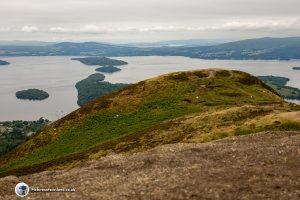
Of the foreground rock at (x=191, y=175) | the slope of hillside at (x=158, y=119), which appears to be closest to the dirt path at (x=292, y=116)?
the slope of hillside at (x=158, y=119)

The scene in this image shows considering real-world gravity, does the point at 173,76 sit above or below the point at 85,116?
above

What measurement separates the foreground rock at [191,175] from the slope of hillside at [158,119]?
13.4 meters

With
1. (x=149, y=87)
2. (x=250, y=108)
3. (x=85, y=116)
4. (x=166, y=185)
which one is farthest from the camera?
(x=149, y=87)

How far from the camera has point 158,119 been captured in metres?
79.6

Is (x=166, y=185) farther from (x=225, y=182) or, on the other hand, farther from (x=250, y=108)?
(x=250, y=108)

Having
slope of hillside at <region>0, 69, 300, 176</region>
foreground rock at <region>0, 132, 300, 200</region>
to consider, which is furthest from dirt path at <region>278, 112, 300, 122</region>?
foreground rock at <region>0, 132, 300, 200</region>

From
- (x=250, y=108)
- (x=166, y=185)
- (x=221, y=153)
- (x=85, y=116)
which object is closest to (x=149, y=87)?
(x=85, y=116)

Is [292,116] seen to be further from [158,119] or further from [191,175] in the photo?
[158,119]

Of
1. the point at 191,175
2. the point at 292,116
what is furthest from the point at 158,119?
the point at 191,175

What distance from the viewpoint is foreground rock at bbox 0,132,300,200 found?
28.6 metres

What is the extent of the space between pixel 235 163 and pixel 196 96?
59269mm

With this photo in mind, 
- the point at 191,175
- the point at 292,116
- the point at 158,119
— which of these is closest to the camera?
the point at 191,175

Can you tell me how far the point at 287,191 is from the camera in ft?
92.9

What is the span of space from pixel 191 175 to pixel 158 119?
4739cm
